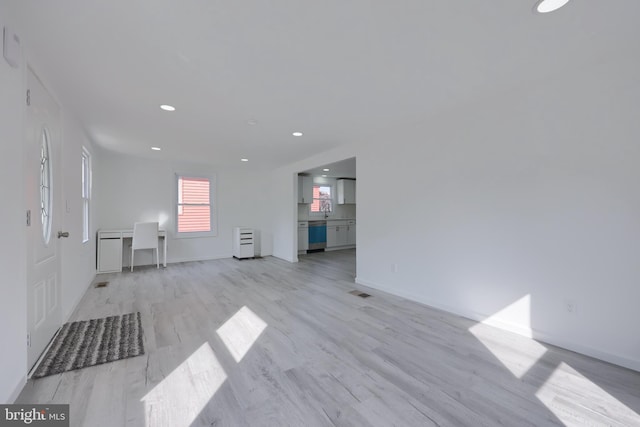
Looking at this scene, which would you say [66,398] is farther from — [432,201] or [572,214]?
[572,214]

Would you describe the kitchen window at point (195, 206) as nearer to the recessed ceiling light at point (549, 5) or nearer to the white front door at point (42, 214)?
the white front door at point (42, 214)

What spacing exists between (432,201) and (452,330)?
1428 millimetres

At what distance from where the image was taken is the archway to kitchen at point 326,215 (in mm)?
7492

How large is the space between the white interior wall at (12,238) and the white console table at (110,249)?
3866 mm

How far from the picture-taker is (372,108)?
2.99 m

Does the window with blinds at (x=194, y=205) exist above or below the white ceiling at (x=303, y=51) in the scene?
below

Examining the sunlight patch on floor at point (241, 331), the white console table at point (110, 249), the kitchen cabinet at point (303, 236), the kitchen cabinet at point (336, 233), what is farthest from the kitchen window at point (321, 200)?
the sunlight patch on floor at point (241, 331)

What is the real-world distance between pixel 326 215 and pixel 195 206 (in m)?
3.54

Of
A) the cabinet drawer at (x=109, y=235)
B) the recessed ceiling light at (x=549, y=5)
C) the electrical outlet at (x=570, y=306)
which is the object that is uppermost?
the recessed ceiling light at (x=549, y=5)

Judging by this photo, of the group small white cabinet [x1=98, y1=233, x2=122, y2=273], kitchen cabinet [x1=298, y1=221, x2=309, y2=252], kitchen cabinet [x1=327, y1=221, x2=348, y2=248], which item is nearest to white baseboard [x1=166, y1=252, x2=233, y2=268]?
small white cabinet [x1=98, y1=233, x2=122, y2=273]

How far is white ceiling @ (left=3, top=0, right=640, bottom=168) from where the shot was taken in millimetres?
1570

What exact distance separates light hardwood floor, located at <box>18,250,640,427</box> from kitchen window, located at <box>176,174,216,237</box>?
3.26 meters

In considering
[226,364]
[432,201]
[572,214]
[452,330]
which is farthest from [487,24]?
[226,364]

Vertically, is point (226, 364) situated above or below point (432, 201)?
below
